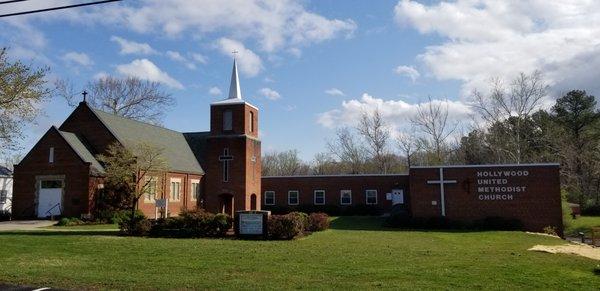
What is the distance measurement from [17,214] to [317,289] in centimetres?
3036

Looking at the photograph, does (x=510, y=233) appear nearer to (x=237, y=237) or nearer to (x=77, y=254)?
(x=237, y=237)

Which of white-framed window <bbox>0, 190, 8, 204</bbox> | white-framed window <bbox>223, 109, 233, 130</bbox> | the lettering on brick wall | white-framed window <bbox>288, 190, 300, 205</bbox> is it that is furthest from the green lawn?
white-framed window <bbox>0, 190, 8, 204</bbox>

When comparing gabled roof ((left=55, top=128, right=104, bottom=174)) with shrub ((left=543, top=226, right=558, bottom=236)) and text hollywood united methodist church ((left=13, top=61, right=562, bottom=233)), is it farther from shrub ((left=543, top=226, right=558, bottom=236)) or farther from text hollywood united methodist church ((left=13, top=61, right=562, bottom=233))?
shrub ((left=543, top=226, right=558, bottom=236))

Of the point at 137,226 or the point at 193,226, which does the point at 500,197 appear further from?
the point at 137,226

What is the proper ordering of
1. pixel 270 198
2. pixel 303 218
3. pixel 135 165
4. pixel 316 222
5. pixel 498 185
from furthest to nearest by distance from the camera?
1. pixel 270 198
2. pixel 498 185
3. pixel 135 165
4. pixel 316 222
5. pixel 303 218

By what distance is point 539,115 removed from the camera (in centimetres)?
6525

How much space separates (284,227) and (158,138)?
23.2 metres

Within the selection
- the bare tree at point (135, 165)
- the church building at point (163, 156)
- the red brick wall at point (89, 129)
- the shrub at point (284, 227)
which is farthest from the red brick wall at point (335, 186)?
the shrub at point (284, 227)

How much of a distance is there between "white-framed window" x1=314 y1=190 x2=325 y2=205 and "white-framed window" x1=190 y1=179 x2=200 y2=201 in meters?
10.7

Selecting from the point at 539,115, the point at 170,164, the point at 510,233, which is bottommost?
the point at 510,233

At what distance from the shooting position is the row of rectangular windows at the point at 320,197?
46.2 m

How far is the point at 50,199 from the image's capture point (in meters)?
33.8

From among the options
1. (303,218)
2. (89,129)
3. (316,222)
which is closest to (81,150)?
(89,129)

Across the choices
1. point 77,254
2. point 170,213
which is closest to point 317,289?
point 77,254
